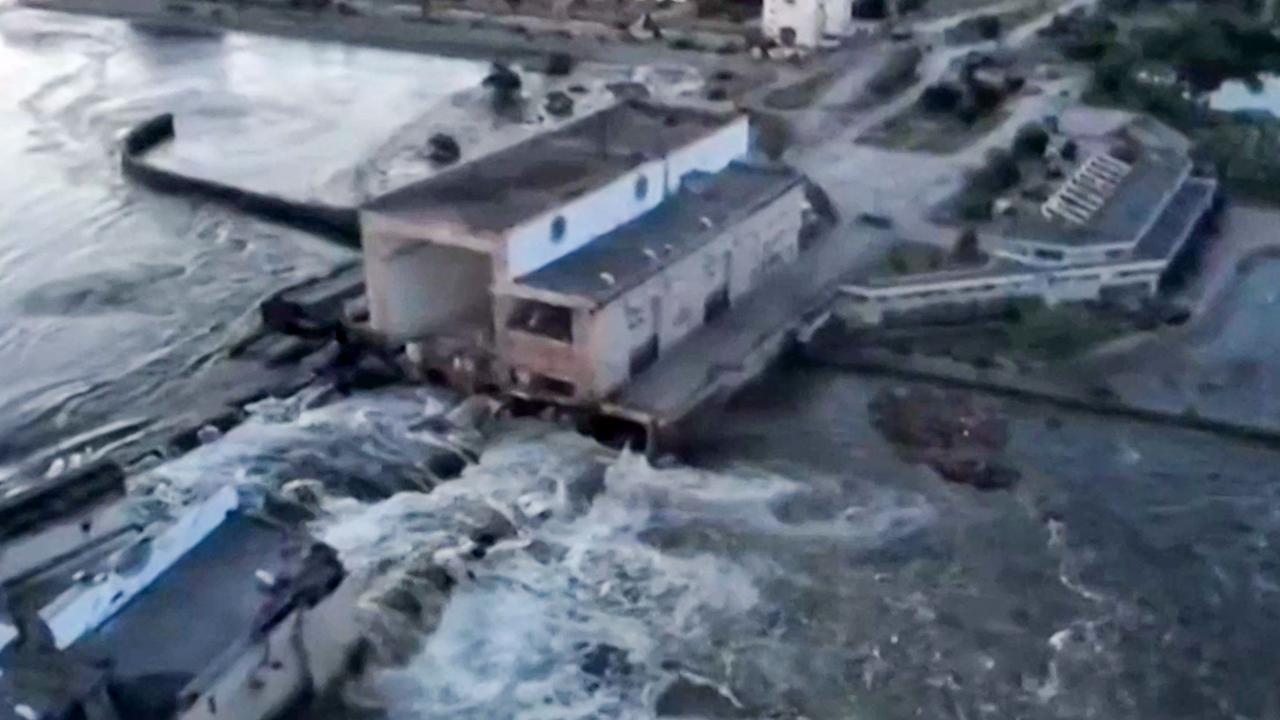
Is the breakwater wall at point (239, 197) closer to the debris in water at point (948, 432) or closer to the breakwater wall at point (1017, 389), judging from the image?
the breakwater wall at point (1017, 389)

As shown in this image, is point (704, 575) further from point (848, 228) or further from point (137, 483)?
point (848, 228)

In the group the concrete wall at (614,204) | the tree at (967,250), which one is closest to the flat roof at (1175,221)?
the tree at (967,250)

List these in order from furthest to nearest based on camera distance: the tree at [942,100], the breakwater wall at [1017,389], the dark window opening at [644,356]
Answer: the tree at [942,100]
the dark window opening at [644,356]
the breakwater wall at [1017,389]

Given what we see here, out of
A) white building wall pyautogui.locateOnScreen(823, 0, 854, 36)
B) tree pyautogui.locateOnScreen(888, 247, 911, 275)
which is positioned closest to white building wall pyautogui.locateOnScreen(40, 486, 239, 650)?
tree pyautogui.locateOnScreen(888, 247, 911, 275)

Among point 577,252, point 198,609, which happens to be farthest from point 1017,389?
point 198,609

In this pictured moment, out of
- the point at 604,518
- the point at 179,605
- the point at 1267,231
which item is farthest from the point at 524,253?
the point at 1267,231

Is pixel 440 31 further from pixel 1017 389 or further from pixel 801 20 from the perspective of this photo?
pixel 1017 389

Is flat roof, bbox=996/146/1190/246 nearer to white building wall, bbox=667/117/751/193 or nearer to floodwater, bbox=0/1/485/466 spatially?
white building wall, bbox=667/117/751/193
